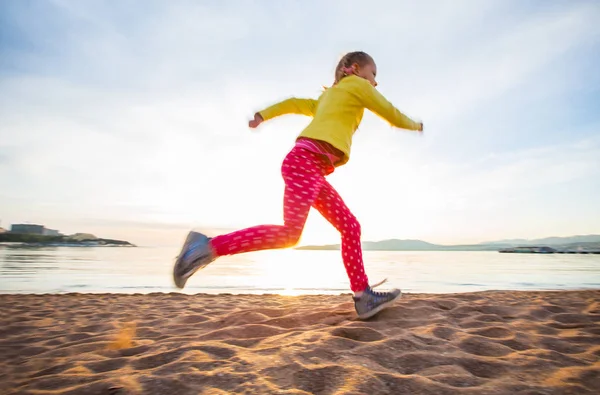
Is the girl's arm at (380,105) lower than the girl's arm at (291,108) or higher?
lower

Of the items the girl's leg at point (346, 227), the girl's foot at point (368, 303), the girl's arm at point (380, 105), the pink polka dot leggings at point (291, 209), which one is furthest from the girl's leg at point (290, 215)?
the girl's foot at point (368, 303)

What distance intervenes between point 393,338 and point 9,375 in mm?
2206

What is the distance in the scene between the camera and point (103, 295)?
5.71 m

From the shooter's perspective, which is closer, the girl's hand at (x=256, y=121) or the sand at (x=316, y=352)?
the sand at (x=316, y=352)

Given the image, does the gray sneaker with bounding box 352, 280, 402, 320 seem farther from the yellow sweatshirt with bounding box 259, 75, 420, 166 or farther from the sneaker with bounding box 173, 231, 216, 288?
the sneaker with bounding box 173, 231, 216, 288

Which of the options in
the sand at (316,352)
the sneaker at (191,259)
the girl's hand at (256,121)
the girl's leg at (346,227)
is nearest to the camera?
the sand at (316,352)

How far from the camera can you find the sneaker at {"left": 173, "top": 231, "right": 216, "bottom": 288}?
2623 millimetres

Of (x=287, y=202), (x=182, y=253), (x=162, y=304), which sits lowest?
(x=162, y=304)

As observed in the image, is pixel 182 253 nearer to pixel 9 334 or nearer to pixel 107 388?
pixel 107 388

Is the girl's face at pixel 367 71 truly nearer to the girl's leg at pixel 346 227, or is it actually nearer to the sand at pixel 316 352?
the girl's leg at pixel 346 227

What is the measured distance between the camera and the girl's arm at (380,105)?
8.92 feet

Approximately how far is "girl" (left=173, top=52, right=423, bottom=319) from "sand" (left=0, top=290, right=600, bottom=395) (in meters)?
0.53

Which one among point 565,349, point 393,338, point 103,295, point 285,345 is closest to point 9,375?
point 285,345

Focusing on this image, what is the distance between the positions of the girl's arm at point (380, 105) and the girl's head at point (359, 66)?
0.85ft
